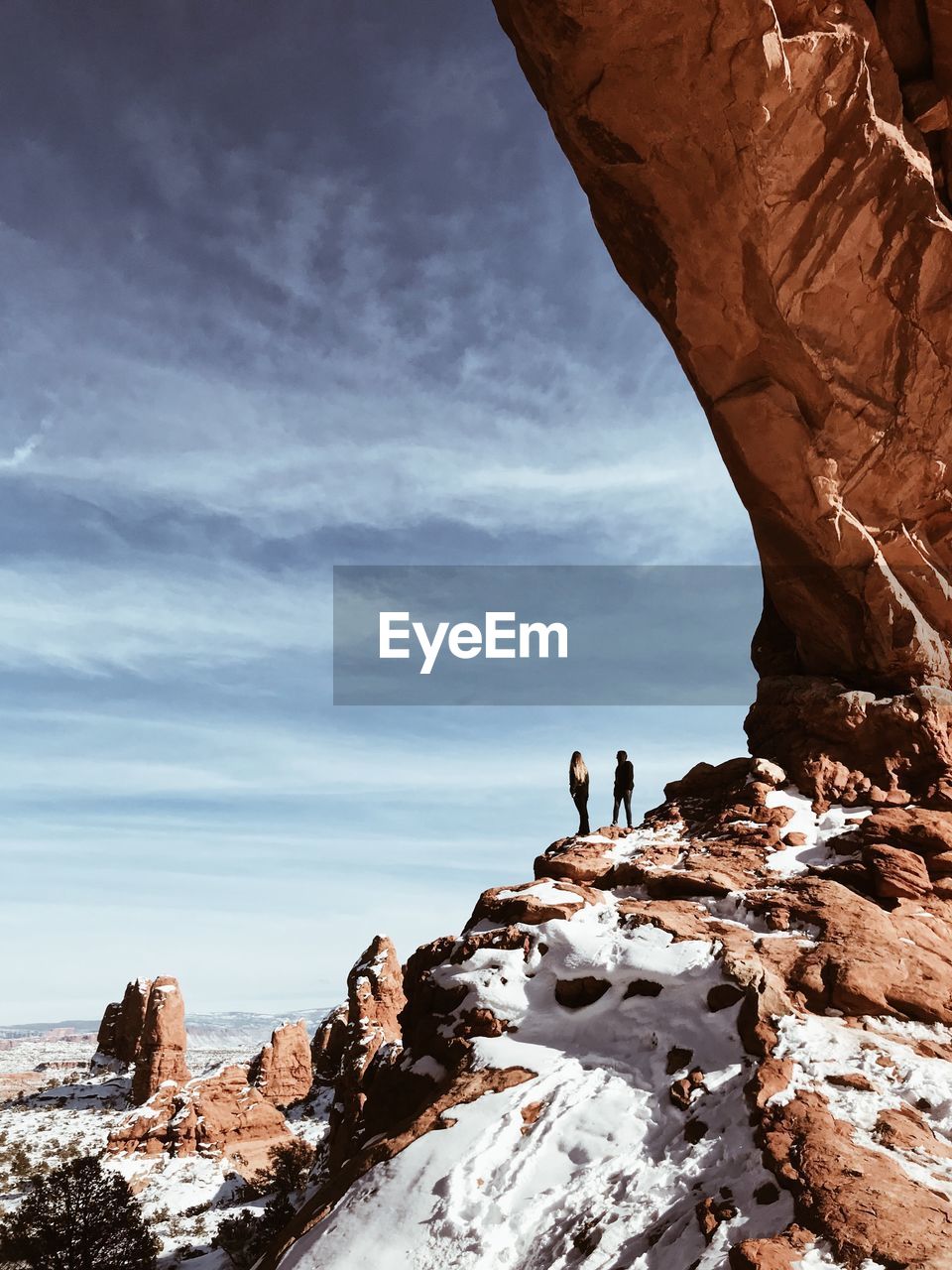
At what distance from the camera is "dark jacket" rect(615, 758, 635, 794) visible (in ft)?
65.2

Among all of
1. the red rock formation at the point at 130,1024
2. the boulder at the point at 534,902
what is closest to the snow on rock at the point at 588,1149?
the boulder at the point at 534,902

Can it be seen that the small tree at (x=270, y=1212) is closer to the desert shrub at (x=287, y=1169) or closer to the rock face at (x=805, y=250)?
the desert shrub at (x=287, y=1169)

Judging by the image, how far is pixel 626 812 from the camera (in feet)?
64.2

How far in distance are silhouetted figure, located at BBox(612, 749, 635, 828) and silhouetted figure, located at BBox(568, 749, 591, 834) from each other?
104 centimetres

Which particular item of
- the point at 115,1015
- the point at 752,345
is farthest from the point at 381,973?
the point at 752,345

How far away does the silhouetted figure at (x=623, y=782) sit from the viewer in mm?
19781

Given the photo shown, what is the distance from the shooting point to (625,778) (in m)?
20.0

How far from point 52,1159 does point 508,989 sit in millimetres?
40054

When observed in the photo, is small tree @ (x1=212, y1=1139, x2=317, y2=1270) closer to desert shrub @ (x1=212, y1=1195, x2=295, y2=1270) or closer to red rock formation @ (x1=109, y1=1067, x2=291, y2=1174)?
desert shrub @ (x1=212, y1=1195, x2=295, y2=1270)

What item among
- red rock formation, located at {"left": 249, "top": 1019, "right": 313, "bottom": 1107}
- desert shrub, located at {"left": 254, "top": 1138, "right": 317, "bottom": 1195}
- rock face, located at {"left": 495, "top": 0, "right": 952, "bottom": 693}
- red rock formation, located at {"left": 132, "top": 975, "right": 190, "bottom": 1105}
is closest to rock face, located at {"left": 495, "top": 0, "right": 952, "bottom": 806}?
rock face, located at {"left": 495, "top": 0, "right": 952, "bottom": 693}

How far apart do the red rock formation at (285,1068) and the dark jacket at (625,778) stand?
39.6 m

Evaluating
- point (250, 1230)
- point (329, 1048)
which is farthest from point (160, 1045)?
point (250, 1230)

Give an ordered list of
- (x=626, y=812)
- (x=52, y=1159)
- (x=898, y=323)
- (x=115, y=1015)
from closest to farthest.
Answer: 1. (x=898, y=323)
2. (x=626, y=812)
3. (x=52, y=1159)
4. (x=115, y=1015)

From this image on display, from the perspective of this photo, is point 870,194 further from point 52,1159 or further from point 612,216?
point 52,1159
